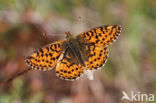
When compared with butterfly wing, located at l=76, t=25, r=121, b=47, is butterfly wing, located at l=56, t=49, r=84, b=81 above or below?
below

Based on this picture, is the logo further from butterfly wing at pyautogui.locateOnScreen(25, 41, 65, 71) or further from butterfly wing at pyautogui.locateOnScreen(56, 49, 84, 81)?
butterfly wing at pyautogui.locateOnScreen(25, 41, 65, 71)

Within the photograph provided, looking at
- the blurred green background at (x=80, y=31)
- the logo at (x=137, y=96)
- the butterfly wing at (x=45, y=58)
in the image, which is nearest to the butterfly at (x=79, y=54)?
the butterfly wing at (x=45, y=58)

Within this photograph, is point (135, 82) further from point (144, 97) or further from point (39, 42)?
point (39, 42)

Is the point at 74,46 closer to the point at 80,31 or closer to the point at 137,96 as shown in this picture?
the point at 80,31

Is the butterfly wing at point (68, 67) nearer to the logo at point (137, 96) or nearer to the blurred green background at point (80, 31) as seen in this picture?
the logo at point (137, 96)

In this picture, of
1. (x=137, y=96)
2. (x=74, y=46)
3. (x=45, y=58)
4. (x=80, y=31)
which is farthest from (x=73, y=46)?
(x=137, y=96)

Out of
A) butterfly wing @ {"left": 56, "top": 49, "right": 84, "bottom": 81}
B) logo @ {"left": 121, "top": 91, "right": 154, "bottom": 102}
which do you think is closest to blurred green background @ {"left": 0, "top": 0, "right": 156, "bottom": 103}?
logo @ {"left": 121, "top": 91, "right": 154, "bottom": 102}

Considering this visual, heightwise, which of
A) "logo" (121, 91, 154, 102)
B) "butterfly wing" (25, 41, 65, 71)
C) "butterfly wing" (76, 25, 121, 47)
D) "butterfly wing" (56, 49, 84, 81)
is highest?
"butterfly wing" (76, 25, 121, 47)
